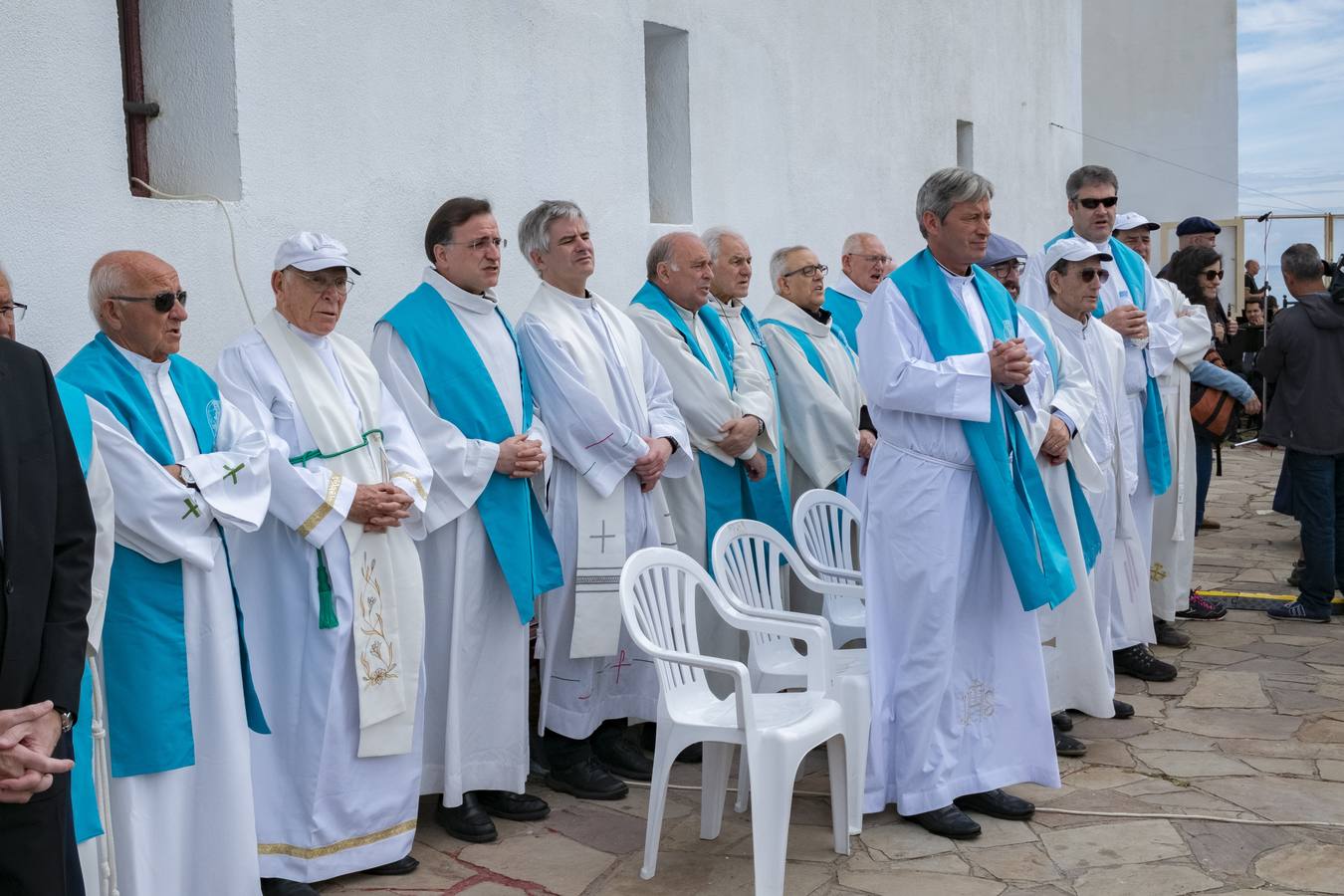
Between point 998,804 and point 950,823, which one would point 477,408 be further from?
point 998,804

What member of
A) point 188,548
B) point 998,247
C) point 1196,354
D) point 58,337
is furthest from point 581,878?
point 1196,354

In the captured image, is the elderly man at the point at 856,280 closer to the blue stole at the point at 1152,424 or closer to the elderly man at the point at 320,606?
the blue stole at the point at 1152,424

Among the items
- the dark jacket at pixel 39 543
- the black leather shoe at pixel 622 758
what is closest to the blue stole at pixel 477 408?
the black leather shoe at pixel 622 758

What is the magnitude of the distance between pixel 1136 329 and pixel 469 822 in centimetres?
386

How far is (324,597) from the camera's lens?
412 centimetres

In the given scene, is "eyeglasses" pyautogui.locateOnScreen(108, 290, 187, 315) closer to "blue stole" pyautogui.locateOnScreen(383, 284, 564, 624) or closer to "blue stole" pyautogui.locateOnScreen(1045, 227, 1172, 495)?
"blue stole" pyautogui.locateOnScreen(383, 284, 564, 624)

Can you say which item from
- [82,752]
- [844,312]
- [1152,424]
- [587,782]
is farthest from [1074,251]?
[82,752]

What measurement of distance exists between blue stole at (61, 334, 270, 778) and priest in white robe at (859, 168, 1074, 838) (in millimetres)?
2212

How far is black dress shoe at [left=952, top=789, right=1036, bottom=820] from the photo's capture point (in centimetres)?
460

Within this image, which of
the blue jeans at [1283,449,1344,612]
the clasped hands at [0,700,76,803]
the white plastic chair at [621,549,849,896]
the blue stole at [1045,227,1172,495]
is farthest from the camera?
the blue jeans at [1283,449,1344,612]

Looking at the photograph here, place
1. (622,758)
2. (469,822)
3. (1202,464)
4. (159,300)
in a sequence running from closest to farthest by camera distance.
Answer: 1. (159,300)
2. (469,822)
3. (622,758)
4. (1202,464)

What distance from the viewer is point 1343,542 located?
7566 mm

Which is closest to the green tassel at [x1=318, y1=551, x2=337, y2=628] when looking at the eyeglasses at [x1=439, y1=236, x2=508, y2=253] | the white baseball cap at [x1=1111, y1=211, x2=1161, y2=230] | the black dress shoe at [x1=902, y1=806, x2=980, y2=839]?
the eyeglasses at [x1=439, y1=236, x2=508, y2=253]

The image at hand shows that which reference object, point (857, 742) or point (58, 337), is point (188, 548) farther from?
point (857, 742)
